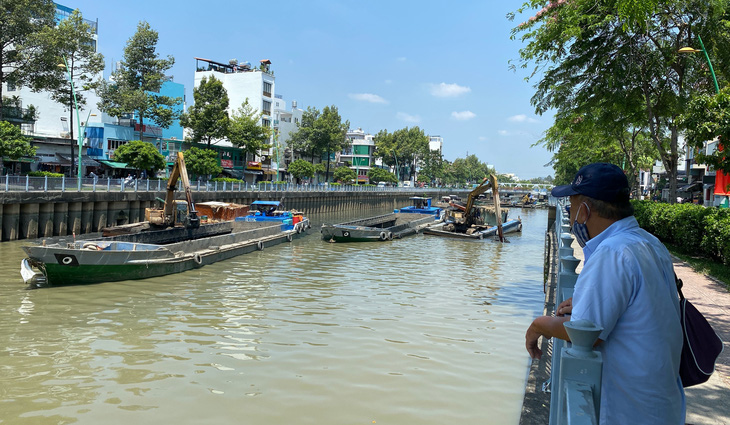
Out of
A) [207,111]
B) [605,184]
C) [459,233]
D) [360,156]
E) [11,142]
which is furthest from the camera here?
[360,156]

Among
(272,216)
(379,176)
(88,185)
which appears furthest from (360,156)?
(88,185)

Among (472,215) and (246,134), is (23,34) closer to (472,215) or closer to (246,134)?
(246,134)

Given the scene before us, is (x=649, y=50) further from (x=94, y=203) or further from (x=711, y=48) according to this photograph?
(x=94, y=203)

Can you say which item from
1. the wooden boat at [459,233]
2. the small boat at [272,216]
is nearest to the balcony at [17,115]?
the small boat at [272,216]

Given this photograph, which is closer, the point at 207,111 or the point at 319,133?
the point at 207,111

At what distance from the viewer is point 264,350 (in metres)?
9.38

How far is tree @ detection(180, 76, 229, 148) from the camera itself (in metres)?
52.4

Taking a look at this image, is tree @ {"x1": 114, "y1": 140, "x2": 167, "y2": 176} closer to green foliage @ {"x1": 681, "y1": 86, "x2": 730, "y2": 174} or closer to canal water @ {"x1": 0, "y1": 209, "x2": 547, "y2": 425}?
canal water @ {"x1": 0, "y1": 209, "x2": 547, "y2": 425}

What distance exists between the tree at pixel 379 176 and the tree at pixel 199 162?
4787 cm

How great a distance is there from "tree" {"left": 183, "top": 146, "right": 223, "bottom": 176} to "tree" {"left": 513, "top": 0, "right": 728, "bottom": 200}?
3555 centimetres

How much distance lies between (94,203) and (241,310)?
63.5 ft

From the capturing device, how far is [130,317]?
1152cm

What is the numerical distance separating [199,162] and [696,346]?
48654mm

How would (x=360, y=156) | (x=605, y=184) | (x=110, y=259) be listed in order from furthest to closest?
(x=360, y=156) < (x=110, y=259) < (x=605, y=184)
